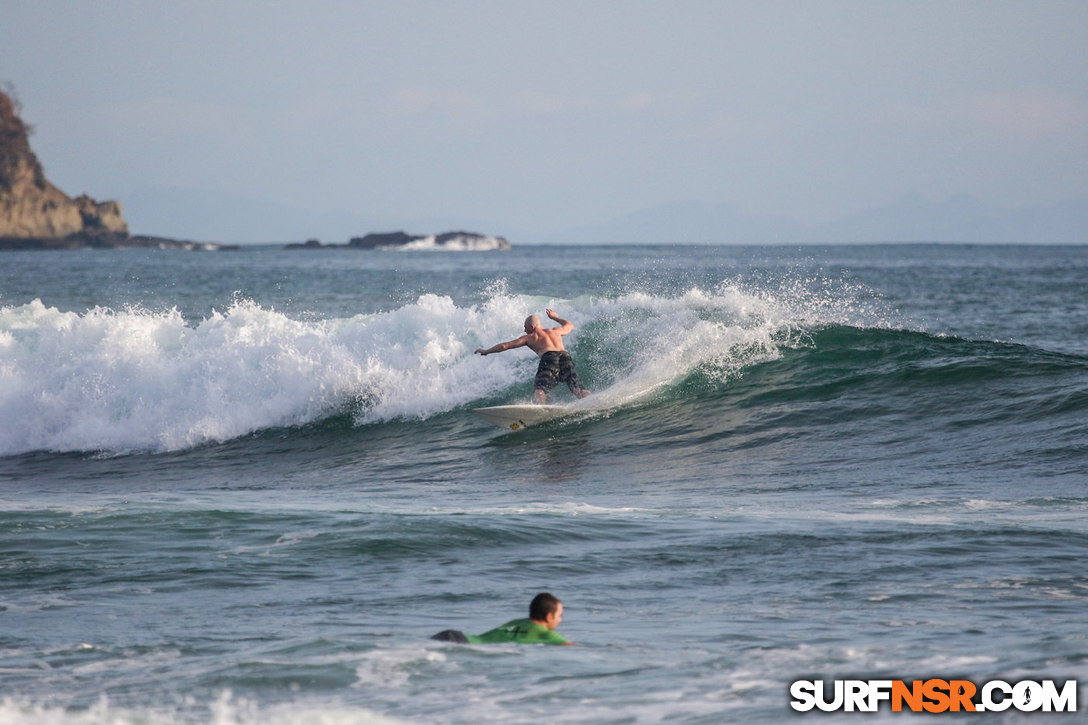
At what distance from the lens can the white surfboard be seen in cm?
1360

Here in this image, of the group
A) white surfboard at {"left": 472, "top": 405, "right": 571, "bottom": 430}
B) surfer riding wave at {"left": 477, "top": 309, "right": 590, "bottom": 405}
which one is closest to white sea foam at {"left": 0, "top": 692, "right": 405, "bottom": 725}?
white surfboard at {"left": 472, "top": 405, "right": 571, "bottom": 430}

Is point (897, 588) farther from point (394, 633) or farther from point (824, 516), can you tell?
point (394, 633)

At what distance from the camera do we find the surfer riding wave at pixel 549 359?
548 inches

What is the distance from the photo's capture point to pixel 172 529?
9141mm

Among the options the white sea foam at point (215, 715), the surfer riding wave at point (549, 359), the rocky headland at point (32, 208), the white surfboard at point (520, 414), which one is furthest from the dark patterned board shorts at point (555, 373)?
the rocky headland at point (32, 208)

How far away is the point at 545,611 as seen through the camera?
6.04 meters

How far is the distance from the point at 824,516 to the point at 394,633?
4.23 m

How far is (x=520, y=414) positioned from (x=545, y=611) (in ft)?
25.2

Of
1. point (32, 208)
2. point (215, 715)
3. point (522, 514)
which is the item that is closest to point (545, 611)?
point (215, 715)

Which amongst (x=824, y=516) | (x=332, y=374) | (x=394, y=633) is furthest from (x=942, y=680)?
(x=332, y=374)

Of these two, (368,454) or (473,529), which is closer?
(473,529)

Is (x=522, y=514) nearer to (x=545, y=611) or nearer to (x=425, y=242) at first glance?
(x=545, y=611)

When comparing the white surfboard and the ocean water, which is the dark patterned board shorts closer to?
the white surfboard

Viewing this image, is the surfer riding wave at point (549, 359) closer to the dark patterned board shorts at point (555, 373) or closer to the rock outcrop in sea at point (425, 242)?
the dark patterned board shorts at point (555, 373)
